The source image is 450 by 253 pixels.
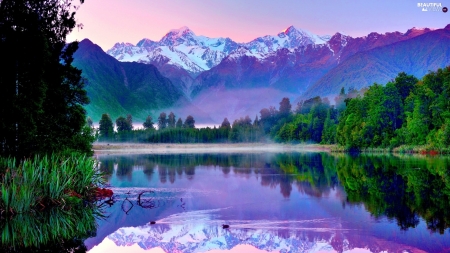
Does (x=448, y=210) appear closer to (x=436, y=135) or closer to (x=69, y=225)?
(x=69, y=225)

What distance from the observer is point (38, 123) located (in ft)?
103

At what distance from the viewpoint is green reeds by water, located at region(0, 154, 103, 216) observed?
871 inches

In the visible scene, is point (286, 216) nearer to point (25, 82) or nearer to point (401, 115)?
point (25, 82)

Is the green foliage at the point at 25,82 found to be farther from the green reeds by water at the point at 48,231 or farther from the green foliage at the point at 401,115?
the green foliage at the point at 401,115

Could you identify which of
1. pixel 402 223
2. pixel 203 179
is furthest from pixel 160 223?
pixel 203 179

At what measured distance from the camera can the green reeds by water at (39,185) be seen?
22125 mm

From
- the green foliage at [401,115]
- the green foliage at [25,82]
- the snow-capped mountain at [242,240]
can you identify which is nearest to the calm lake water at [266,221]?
the snow-capped mountain at [242,240]

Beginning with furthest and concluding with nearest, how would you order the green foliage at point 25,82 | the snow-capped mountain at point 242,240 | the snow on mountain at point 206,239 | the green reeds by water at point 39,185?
the green foliage at point 25,82, the green reeds by water at point 39,185, the snow on mountain at point 206,239, the snow-capped mountain at point 242,240

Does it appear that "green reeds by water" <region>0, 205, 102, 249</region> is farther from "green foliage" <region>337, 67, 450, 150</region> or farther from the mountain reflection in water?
"green foliage" <region>337, 67, 450, 150</region>

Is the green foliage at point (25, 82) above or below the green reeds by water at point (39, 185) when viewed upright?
above

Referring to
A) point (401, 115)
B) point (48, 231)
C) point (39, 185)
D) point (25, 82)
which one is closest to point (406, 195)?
point (48, 231)

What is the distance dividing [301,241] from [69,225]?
34.8ft

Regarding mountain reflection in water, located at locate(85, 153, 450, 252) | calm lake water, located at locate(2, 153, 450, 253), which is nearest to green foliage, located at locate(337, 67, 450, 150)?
mountain reflection in water, located at locate(85, 153, 450, 252)

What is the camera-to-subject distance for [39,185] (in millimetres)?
23922
